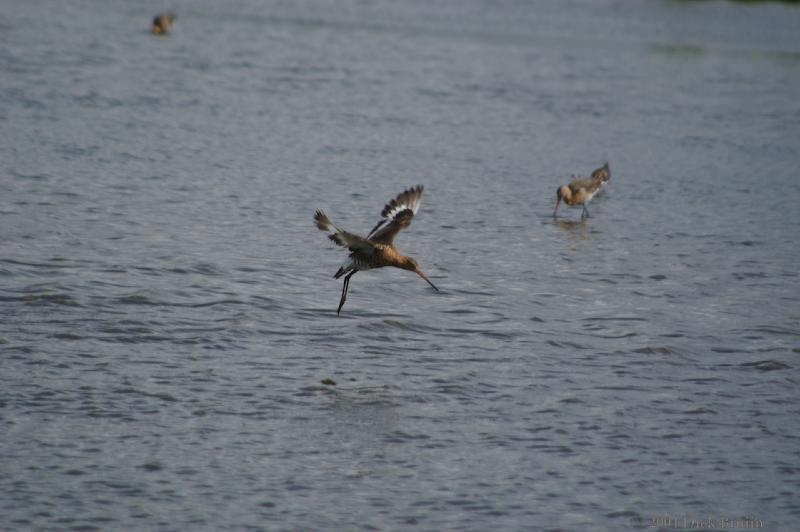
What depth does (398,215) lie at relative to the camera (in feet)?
36.0

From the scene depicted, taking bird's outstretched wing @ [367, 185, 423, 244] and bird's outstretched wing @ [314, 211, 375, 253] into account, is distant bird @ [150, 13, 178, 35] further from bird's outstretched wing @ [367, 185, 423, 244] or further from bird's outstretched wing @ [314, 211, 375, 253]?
bird's outstretched wing @ [314, 211, 375, 253]

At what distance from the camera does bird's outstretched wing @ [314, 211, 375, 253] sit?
9.33m

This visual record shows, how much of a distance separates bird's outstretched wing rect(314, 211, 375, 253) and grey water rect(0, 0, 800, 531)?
726 mm

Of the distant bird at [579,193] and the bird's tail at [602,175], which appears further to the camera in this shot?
the bird's tail at [602,175]

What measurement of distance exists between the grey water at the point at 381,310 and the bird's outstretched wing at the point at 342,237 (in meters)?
0.73

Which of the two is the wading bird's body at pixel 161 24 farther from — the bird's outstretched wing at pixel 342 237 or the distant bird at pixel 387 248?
the bird's outstretched wing at pixel 342 237

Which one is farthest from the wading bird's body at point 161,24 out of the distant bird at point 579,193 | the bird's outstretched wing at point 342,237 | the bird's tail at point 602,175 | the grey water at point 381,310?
the bird's outstretched wing at point 342,237

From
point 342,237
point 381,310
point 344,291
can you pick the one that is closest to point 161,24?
point 381,310

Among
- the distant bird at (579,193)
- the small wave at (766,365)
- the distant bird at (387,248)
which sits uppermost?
the distant bird at (579,193)

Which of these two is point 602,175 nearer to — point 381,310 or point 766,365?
point 381,310

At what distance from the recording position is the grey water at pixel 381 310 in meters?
7.51

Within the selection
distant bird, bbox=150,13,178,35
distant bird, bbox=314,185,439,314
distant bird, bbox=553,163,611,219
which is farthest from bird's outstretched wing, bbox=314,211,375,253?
distant bird, bbox=150,13,178,35

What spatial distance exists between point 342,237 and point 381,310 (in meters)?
1.75

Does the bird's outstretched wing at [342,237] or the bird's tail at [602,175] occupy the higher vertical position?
the bird's tail at [602,175]
